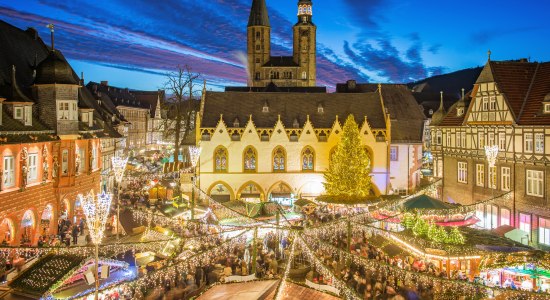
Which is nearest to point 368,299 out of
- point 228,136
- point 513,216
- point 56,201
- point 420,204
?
point 420,204

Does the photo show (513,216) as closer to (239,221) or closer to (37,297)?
(239,221)

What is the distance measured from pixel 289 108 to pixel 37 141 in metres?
25.7

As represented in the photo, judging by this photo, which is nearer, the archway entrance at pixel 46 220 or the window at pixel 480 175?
the archway entrance at pixel 46 220

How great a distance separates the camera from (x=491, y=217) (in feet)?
121

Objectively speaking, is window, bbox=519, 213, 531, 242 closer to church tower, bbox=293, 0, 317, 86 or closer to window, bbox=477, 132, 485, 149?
window, bbox=477, 132, 485, 149

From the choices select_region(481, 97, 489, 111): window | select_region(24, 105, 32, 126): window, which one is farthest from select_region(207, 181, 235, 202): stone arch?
select_region(481, 97, 489, 111): window

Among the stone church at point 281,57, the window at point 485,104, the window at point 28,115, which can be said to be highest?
the stone church at point 281,57

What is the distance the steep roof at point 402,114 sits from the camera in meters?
51.8

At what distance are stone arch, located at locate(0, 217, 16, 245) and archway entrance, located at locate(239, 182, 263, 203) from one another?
21866mm

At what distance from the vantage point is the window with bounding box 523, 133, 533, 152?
108 ft

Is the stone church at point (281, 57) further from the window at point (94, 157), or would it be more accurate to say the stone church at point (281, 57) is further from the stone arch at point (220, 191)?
the window at point (94, 157)

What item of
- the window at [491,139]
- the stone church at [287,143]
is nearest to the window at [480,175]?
the window at [491,139]

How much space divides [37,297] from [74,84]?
1882 cm

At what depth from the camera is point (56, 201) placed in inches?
1302
